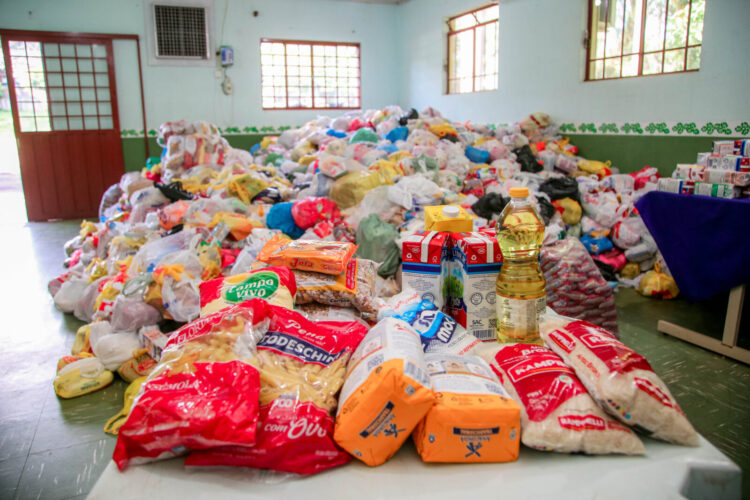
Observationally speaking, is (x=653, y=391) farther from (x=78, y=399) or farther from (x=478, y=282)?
(x=78, y=399)

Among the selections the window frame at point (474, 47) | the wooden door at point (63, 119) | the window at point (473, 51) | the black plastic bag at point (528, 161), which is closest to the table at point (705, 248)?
the black plastic bag at point (528, 161)

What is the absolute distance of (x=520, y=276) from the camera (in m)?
1.13

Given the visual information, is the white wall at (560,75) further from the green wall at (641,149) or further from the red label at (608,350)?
the red label at (608,350)

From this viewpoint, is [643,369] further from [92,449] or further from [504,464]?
[92,449]

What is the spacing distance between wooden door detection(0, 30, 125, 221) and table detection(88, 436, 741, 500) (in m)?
7.18

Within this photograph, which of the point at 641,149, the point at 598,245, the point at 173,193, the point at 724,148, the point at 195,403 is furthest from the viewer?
the point at 641,149

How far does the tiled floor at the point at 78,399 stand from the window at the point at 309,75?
524cm

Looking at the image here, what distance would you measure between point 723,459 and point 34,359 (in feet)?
10.1

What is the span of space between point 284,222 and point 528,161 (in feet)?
8.99

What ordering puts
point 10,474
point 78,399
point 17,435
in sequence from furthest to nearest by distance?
point 78,399 → point 17,435 → point 10,474

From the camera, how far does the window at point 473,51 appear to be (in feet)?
21.3

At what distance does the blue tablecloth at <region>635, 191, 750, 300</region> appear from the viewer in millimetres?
2385

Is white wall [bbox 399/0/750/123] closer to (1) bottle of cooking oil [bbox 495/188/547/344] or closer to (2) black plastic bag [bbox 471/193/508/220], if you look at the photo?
(2) black plastic bag [bbox 471/193/508/220]

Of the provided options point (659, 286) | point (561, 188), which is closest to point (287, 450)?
point (659, 286)
